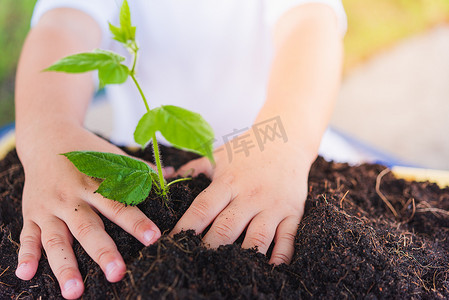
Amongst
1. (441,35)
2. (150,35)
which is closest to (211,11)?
(150,35)

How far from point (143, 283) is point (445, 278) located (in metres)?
0.44

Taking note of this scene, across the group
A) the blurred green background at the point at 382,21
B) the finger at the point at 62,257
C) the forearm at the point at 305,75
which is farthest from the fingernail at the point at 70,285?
the blurred green background at the point at 382,21

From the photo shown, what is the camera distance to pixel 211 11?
3.32ft

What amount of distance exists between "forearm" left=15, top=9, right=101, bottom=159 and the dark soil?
0.15 m

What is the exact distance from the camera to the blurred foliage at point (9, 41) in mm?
1699

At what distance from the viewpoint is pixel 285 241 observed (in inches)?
22.0

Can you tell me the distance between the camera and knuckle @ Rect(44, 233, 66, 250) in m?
0.54

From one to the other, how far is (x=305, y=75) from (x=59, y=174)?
0.52 meters

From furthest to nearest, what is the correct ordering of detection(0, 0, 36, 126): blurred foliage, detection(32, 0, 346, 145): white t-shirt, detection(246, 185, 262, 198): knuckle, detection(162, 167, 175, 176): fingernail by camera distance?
detection(0, 0, 36, 126): blurred foliage → detection(32, 0, 346, 145): white t-shirt → detection(162, 167, 175, 176): fingernail → detection(246, 185, 262, 198): knuckle

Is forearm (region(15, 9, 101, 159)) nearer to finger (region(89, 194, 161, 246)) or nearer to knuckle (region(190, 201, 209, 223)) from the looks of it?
finger (region(89, 194, 161, 246))

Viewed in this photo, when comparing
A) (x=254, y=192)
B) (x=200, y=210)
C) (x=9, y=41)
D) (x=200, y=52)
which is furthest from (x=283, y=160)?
(x=9, y=41)

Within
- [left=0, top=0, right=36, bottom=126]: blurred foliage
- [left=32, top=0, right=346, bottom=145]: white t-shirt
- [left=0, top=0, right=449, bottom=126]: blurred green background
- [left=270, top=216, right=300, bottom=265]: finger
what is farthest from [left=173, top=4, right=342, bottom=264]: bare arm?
[left=0, top=0, right=449, bottom=126]: blurred green background

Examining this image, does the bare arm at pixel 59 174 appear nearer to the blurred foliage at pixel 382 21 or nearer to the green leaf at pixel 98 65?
the green leaf at pixel 98 65

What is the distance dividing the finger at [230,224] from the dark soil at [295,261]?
0.04 meters
